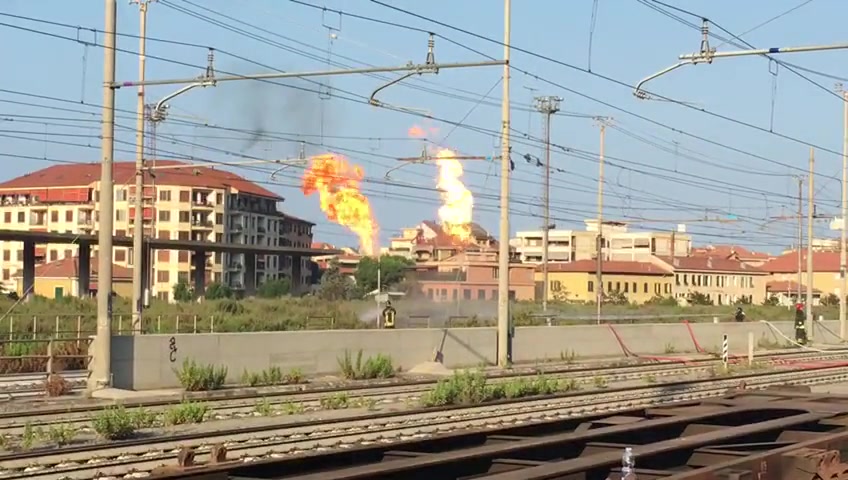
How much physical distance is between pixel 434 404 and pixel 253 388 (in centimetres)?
606

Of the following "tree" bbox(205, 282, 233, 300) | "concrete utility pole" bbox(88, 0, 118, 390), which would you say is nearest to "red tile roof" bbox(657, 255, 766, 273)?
"tree" bbox(205, 282, 233, 300)

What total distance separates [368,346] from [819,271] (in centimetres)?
13686

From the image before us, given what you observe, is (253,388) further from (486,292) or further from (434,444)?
(486,292)

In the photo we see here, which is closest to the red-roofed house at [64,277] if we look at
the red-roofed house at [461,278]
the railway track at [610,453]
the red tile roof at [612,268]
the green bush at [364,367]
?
the red-roofed house at [461,278]

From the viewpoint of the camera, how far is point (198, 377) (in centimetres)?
2627

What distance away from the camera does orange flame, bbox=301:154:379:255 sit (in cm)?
5512

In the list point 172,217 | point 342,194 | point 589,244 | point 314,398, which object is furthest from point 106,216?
point 589,244

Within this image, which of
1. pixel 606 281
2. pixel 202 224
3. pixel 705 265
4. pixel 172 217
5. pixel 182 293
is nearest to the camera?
pixel 182 293

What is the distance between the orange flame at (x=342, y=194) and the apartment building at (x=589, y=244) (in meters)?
113

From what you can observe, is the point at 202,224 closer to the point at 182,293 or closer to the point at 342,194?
the point at 182,293

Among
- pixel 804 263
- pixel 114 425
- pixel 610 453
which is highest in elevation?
pixel 804 263

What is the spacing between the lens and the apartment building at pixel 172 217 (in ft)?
432

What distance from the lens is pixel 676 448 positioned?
7.88 m

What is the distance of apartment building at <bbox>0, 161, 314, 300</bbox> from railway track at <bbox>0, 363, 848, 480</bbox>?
102645 millimetres
